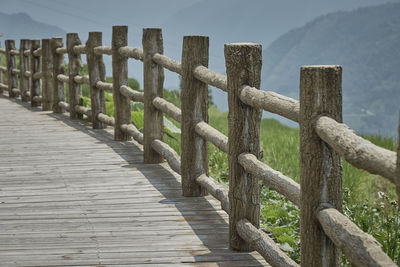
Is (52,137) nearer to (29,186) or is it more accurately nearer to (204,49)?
(29,186)

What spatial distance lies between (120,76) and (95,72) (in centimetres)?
122

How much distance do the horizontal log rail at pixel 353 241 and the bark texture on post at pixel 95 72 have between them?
6.30m

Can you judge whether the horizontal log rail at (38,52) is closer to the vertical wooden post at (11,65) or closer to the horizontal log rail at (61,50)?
the horizontal log rail at (61,50)

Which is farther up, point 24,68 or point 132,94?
point 132,94

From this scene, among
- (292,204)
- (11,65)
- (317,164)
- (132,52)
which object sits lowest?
(292,204)

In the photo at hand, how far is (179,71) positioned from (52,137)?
3313 millimetres

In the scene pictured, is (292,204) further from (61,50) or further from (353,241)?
A: (61,50)

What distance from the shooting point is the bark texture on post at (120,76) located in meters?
7.31

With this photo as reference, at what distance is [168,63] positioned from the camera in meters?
5.45

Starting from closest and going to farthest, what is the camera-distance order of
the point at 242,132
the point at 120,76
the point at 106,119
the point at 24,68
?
1. the point at 242,132
2. the point at 120,76
3. the point at 106,119
4. the point at 24,68

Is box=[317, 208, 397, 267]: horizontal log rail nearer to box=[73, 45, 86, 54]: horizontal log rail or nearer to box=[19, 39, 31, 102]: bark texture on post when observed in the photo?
box=[73, 45, 86, 54]: horizontal log rail

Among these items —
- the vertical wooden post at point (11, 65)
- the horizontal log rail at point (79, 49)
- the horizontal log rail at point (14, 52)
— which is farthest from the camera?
the vertical wooden post at point (11, 65)

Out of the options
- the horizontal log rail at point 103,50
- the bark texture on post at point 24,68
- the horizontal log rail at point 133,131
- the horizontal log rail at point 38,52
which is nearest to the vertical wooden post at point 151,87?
the horizontal log rail at point 133,131

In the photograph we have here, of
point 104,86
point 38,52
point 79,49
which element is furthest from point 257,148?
point 38,52
